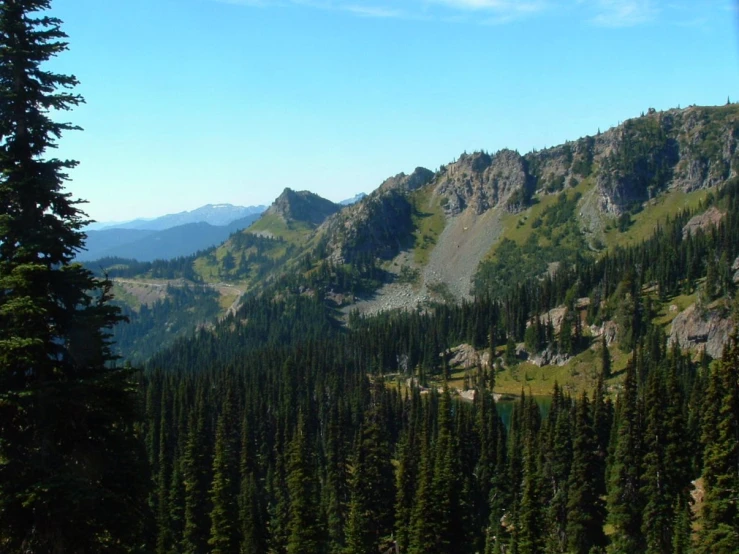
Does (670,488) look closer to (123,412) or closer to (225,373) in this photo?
(123,412)

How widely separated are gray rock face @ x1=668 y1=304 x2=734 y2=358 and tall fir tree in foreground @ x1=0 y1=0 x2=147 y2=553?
556 feet

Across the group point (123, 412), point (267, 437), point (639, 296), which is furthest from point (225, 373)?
point (123, 412)

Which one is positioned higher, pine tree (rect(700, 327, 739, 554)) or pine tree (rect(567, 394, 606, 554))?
pine tree (rect(700, 327, 739, 554))

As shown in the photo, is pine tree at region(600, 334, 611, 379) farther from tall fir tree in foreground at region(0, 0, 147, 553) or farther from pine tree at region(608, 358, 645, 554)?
tall fir tree in foreground at region(0, 0, 147, 553)

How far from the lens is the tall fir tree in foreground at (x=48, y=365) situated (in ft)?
57.8

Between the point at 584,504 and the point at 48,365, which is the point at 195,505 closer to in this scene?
the point at 584,504

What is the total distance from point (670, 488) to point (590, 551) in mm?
10512

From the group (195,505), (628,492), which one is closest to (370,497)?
(195,505)

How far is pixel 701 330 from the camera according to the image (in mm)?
166125

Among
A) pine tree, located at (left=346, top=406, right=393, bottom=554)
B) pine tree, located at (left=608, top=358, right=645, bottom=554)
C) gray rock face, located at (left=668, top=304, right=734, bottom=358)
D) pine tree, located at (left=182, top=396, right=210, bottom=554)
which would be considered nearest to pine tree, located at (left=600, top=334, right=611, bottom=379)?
gray rock face, located at (left=668, top=304, right=734, bottom=358)

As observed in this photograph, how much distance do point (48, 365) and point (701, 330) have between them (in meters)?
181

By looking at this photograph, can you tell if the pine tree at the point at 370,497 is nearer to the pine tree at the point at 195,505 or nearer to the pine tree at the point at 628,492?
the pine tree at the point at 195,505

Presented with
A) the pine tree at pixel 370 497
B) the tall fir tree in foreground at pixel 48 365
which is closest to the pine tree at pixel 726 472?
the pine tree at pixel 370 497

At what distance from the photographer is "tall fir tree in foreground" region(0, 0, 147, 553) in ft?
57.8
